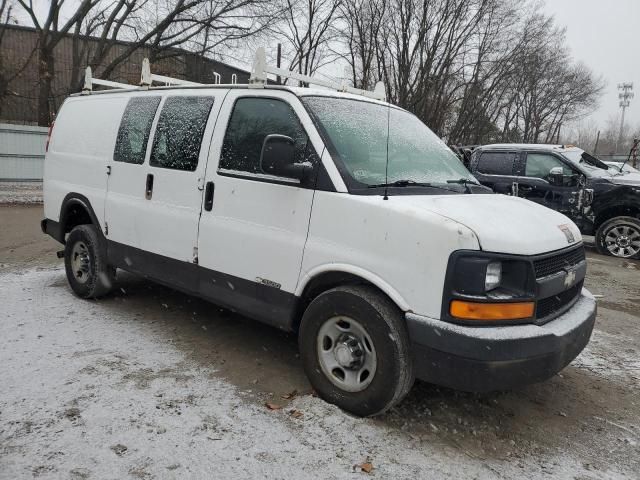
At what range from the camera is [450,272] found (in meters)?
2.64

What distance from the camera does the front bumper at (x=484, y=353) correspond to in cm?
263

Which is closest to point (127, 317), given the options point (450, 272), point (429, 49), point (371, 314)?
point (371, 314)

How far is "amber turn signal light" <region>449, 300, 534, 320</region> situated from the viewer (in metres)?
2.65

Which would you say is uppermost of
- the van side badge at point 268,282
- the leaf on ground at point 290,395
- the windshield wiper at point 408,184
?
the windshield wiper at point 408,184

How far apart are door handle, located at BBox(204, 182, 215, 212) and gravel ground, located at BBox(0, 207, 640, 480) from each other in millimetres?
1177

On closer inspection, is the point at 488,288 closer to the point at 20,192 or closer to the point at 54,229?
the point at 54,229

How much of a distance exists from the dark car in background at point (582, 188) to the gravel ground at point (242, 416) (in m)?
5.10

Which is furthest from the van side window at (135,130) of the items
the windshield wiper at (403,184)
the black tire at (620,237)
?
the black tire at (620,237)

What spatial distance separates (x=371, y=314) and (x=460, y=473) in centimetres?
95

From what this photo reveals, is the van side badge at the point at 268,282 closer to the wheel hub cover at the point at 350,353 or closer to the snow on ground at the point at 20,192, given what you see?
the wheel hub cover at the point at 350,353

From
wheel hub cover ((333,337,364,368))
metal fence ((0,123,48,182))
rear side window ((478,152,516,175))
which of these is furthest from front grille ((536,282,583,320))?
metal fence ((0,123,48,182))

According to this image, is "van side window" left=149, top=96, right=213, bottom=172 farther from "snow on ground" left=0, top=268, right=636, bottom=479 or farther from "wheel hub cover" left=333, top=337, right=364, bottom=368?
"wheel hub cover" left=333, top=337, right=364, bottom=368

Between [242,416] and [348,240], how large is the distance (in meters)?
1.26

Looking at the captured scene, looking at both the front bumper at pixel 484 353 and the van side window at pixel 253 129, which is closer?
the front bumper at pixel 484 353
